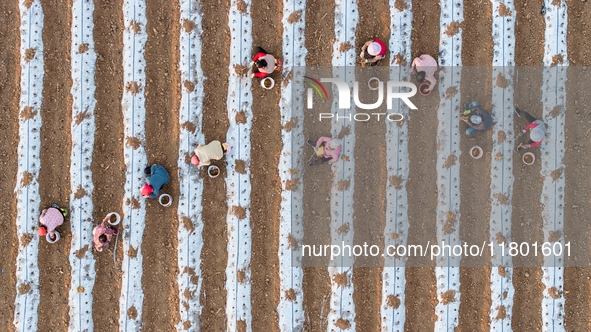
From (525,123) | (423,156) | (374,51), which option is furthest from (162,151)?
(525,123)

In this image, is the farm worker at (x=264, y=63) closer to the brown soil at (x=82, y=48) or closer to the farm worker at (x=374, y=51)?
the farm worker at (x=374, y=51)

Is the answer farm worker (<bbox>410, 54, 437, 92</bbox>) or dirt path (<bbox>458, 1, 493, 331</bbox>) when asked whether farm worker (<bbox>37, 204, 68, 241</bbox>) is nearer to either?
farm worker (<bbox>410, 54, 437, 92</bbox>)

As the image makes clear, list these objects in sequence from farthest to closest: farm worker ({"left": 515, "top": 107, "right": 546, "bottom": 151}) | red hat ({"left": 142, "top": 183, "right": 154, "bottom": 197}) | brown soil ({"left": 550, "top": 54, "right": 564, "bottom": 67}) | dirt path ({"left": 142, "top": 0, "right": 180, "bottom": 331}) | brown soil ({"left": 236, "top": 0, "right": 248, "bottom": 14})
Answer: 1. brown soil ({"left": 550, "top": 54, "right": 564, "bottom": 67})
2. brown soil ({"left": 236, "top": 0, "right": 248, "bottom": 14})
3. dirt path ({"left": 142, "top": 0, "right": 180, "bottom": 331})
4. farm worker ({"left": 515, "top": 107, "right": 546, "bottom": 151})
5. red hat ({"left": 142, "top": 183, "right": 154, "bottom": 197})

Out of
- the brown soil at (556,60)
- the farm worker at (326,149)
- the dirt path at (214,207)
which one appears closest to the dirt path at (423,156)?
the farm worker at (326,149)

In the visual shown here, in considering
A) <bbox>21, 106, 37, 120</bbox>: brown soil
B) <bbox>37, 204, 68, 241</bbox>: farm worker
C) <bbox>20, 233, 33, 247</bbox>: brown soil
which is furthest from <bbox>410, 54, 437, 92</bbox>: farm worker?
<bbox>20, 233, 33, 247</bbox>: brown soil

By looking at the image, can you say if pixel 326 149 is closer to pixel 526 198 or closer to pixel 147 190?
pixel 147 190

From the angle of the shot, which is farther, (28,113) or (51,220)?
(28,113)

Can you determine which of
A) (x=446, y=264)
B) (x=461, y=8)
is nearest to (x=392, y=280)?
(x=446, y=264)

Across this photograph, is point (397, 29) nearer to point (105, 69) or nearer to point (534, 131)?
point (534, 131)
